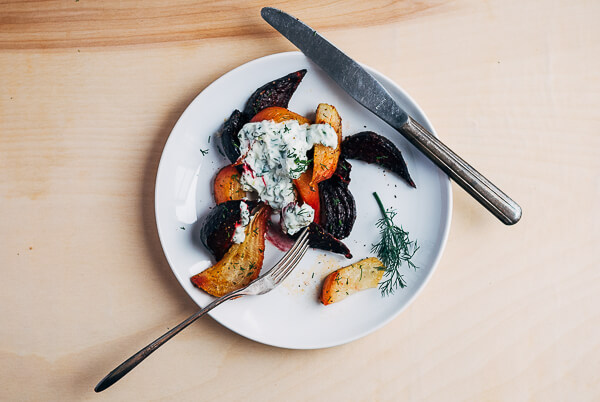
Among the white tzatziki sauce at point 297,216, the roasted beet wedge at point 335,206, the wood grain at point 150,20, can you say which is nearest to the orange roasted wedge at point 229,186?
the white tzatziki sauce at point 297,216

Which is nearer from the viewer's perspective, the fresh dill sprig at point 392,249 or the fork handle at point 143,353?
the fork handle at point 143,353

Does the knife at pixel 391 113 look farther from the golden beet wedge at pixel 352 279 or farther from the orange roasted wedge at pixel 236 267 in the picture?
the orange roasted wedge at pixel 236 267

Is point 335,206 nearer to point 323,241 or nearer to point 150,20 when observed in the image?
point 323,241

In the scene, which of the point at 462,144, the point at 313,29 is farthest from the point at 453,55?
the point at 313,29

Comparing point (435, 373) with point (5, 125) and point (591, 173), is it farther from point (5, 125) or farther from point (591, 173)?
point (5, 125)

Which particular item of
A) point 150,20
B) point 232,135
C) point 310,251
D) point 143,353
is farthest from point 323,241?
point 150,20
